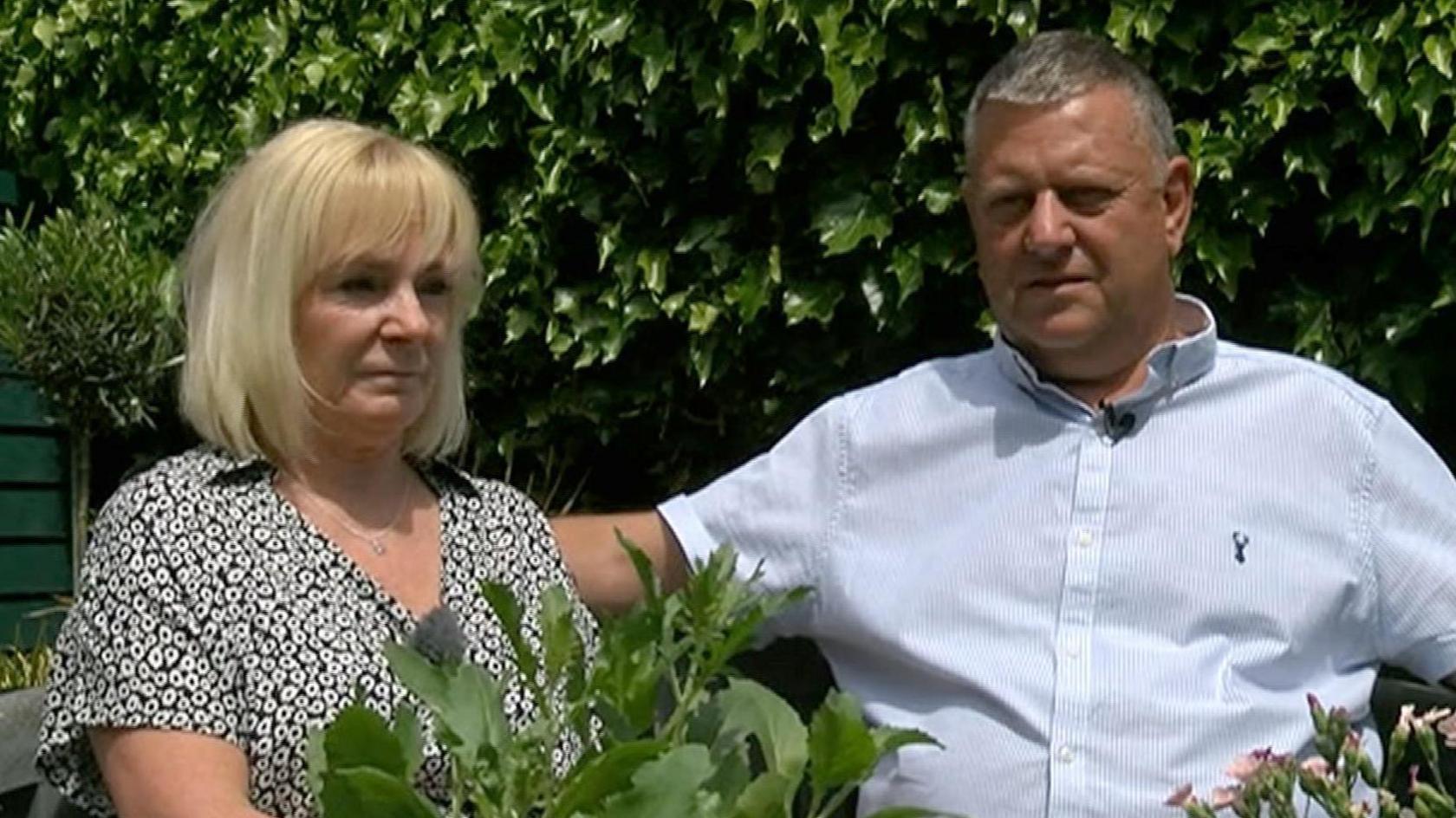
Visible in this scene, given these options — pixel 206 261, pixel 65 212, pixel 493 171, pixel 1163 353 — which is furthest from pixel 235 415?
pixel 65 212

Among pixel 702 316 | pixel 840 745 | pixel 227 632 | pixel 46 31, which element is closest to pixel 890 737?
pixel 840 745

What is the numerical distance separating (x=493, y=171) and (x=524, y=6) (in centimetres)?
33

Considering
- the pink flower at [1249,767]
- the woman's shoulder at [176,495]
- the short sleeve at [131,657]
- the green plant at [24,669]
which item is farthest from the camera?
the green plant at [24,669]

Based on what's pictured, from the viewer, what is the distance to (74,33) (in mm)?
4668

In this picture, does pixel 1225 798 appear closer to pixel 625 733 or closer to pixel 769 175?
pixel 625 733

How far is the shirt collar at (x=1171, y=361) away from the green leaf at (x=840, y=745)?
150cm

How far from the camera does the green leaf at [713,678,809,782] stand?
1374 millimetres

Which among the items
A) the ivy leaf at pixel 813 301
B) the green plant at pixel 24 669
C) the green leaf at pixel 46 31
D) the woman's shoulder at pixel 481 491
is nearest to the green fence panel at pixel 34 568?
the green plant at pixel 24 669

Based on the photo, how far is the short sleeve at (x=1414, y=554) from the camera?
266cm

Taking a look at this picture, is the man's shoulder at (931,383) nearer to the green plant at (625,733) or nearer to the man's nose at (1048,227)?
the man's nose at (1048,227)

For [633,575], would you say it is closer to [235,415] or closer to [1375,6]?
[235,415]

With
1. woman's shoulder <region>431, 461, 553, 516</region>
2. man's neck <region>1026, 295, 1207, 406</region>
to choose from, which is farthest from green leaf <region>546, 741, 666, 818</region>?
man's neck <region>1026, 295, 1207, 406</region>

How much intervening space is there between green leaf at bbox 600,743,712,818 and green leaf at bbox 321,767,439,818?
100mm

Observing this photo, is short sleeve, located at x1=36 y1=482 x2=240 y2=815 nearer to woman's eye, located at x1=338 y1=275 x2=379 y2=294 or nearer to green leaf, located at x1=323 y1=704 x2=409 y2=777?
woman's eye, located at x1=338 y1=275 x2=379 y2=294
